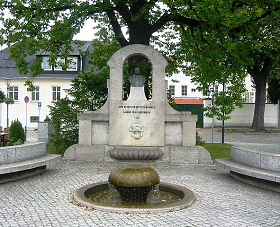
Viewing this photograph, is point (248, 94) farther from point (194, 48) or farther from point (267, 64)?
point (194, 48)

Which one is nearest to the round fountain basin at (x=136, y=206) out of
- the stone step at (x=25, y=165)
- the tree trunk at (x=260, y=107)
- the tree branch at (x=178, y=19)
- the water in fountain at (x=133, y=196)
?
the water in fountain at (x=133, y=196)

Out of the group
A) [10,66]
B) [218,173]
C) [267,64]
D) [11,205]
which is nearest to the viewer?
[11,205]

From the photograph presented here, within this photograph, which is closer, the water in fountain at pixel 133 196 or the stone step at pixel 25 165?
the water in fountain at pixel 133 196

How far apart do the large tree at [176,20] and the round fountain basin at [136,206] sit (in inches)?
247

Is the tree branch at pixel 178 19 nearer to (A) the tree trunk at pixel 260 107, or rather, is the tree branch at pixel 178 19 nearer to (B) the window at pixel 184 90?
(A) the tree trunk at pixel 260 107

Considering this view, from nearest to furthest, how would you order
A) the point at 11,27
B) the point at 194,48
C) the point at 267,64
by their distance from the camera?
the point at 11,27 → the point at 194,48 → the point at 267,64

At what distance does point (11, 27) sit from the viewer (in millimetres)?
14320

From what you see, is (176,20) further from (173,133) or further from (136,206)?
(136,206)

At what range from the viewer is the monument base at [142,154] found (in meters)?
11.3

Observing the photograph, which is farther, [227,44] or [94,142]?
[227,44]

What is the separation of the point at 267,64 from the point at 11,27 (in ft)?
69.1

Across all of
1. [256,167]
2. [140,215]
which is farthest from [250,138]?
[140,215]

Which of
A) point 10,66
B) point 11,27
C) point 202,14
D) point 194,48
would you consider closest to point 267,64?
point 194,48

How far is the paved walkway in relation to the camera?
19.7 feet
